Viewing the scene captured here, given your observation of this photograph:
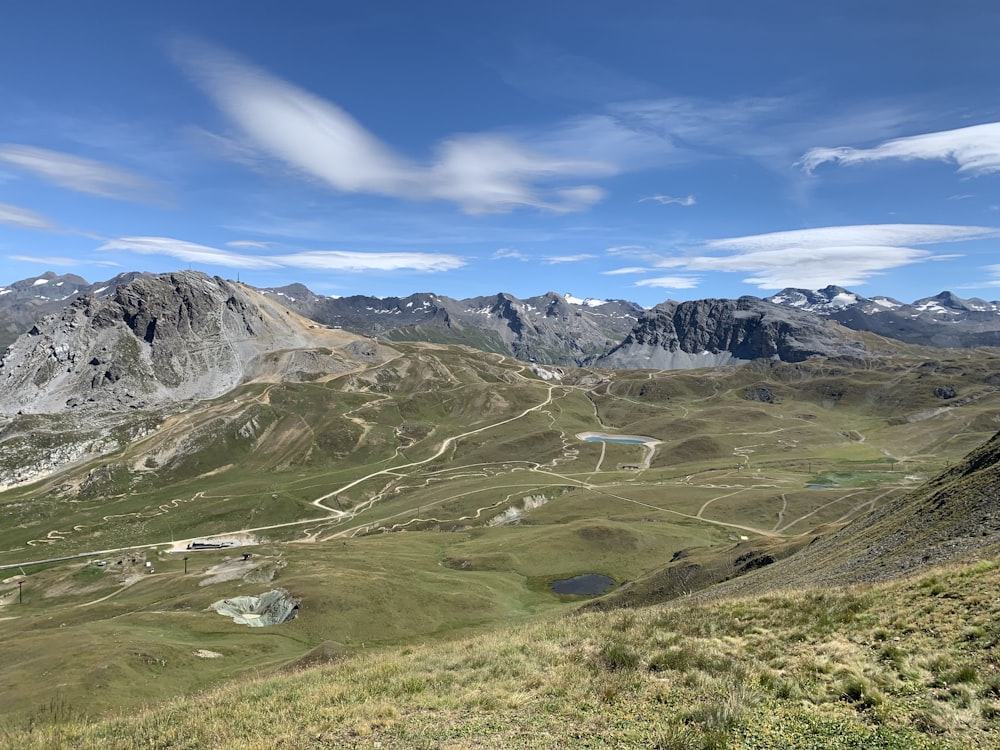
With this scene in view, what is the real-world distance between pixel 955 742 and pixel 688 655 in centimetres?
916

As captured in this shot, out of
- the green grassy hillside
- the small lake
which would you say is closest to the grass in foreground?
the green grassy hillside

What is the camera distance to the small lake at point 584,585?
4166 inches

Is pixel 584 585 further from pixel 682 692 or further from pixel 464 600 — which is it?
pixel 682 692

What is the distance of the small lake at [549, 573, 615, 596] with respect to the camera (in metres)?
106

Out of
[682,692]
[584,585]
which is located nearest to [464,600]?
[584,585]

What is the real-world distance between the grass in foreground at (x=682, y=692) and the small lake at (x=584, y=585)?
86.1 meters

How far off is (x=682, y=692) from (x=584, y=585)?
97.9m

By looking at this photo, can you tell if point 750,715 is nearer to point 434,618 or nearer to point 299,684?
point 299,684

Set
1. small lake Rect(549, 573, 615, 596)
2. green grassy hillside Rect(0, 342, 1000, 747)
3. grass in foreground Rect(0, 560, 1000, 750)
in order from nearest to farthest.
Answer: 1. grass in foreground Rect(0, 560, 1000, 750)
2. green grassy hillside Rect(0, 342, 1000, 747)
3. small lake Rect(549, 573, 615, 596)

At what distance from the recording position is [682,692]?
18.3m

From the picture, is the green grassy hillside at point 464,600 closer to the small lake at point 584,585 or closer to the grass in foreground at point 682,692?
the grass in foreground at point 682,692

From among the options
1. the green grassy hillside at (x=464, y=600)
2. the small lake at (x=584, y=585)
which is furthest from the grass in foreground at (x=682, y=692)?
the small lake at (x=584, y=585)

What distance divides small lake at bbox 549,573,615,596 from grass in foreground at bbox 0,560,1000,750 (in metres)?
86.1

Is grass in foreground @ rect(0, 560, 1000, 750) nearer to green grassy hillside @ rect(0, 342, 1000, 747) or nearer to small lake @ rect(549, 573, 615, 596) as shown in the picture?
green grassy hillside @ rect(0, 342, 1000, 747)
